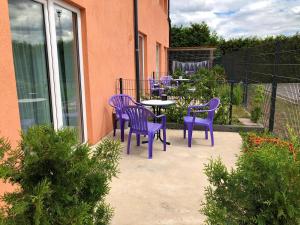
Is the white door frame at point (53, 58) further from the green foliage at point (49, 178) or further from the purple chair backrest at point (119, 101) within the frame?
the green foliage at point (49, 178)

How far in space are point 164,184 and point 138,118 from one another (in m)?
1.17

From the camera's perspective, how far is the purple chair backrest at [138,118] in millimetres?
3662

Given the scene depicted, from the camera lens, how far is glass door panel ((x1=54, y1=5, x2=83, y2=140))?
336 cm

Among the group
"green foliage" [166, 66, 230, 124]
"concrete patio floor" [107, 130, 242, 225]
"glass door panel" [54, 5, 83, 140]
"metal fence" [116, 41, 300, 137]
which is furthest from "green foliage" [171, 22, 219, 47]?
"glass door panel" [54, 5, 83, 140]

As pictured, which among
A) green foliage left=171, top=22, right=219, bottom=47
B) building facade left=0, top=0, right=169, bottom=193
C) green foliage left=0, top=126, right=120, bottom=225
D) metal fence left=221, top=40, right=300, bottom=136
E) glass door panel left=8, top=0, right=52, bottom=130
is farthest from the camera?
green foliage left=171, top=22, right=219, bottom=47

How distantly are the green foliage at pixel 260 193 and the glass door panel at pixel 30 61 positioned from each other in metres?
2.15

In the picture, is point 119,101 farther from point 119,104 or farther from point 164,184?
point 164,184

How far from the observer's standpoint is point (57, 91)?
3.19 m

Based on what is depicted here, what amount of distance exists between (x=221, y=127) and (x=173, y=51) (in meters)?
14.8

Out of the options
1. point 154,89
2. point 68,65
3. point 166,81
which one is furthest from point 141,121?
point 166,81

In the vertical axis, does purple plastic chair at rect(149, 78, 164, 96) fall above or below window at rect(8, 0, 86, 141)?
below

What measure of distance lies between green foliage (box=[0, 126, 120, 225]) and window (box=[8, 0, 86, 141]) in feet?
4.38

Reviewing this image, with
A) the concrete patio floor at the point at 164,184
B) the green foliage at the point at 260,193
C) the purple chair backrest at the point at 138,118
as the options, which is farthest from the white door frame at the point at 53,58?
the green foliage at the point at 260,193

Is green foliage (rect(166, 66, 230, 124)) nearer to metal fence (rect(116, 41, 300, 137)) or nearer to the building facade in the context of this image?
metal fence (rect(116, 41, 300, 137))
